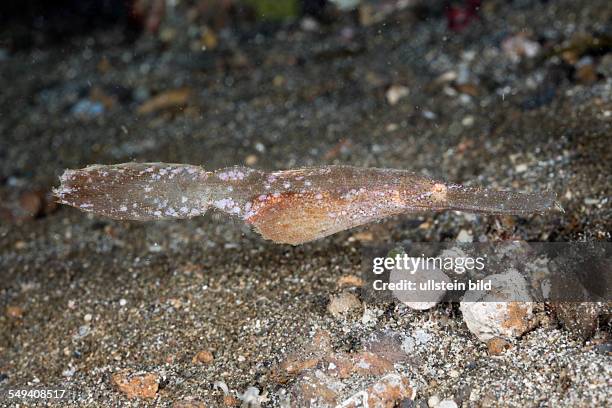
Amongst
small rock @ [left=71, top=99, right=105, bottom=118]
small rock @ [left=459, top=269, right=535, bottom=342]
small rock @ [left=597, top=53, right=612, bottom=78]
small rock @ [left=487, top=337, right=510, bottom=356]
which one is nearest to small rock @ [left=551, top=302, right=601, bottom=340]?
small rock @ [left=459, top=269, right=535, bottom=342]

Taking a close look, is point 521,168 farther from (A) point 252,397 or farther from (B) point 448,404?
(A) point 252,397

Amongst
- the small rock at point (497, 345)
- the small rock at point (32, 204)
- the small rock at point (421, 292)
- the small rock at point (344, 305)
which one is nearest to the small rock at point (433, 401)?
the small rock at point (497, 345)

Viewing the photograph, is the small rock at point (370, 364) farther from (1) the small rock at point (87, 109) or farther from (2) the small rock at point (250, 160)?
(1) the small rock at point (87, 109)

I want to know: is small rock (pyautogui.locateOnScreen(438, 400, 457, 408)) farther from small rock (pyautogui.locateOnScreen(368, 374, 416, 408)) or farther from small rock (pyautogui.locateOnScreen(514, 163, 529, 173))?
small rock (pyautogui.locateOnScreen(514, 163, 529, 173))

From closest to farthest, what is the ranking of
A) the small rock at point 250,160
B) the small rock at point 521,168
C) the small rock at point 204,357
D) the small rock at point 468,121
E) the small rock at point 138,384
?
the small rock at point 138,384 < the small rock at point 204,357 < the small rock at point 521,168 < the small rock at point 468,121 < the small rock at point 250,160

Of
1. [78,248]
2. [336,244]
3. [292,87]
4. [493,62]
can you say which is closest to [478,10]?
[493,62]

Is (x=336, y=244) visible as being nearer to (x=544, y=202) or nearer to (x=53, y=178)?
(x=544, y=202)
